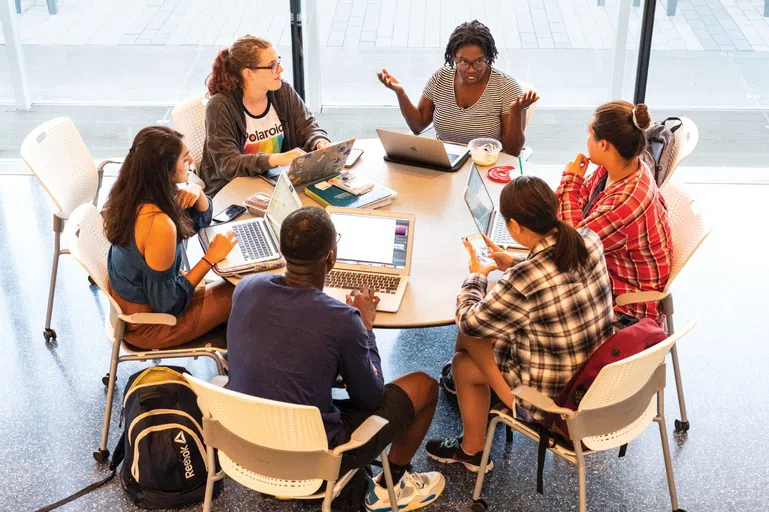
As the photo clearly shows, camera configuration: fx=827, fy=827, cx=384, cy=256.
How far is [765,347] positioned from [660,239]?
1.21 meters

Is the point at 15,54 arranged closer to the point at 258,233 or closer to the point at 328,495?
the point at 258,233

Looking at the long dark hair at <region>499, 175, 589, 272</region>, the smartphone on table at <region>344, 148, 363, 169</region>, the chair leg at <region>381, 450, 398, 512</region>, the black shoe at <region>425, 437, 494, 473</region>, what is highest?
the long dark hair at <region>499, 175, 589, 272</region>

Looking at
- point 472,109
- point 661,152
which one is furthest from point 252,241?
point 661,152

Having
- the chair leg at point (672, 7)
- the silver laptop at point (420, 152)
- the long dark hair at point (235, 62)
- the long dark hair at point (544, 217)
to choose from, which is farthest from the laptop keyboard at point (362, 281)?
the chair leg at point (672, 7)

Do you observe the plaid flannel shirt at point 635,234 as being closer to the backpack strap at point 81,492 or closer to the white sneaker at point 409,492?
the white sneaker at point 409,492

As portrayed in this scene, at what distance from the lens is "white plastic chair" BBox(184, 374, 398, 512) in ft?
6.93

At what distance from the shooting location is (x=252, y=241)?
3.06 metres

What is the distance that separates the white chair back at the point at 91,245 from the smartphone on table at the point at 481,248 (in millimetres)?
1258

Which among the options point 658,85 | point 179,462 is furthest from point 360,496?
point 658,85

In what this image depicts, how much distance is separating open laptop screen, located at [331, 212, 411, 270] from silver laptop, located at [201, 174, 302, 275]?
0.61 ft

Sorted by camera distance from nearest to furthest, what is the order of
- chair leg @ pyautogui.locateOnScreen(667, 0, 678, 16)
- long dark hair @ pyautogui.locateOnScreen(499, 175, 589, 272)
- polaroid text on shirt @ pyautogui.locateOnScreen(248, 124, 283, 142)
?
long dark hair @ pyautogui.locateOnScreen(499, 175, 589, 272), polaroid text on shirt @ pyautogui.locateOnScreen(248, 124, 283, 142), chair leg @ pyautogui.locateOnScreen(667, 0, 678, 16)

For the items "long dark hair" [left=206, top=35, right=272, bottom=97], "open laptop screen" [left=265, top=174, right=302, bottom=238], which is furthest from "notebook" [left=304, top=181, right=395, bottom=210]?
"long dark hair" [left=206, top=35, right=272, bottom=97]

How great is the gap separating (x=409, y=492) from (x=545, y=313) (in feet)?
2.86

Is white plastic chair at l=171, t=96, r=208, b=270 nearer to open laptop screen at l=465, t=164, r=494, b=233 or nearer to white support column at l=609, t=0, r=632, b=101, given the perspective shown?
open laptop screen at l=465, t=164, r=494, b=233
